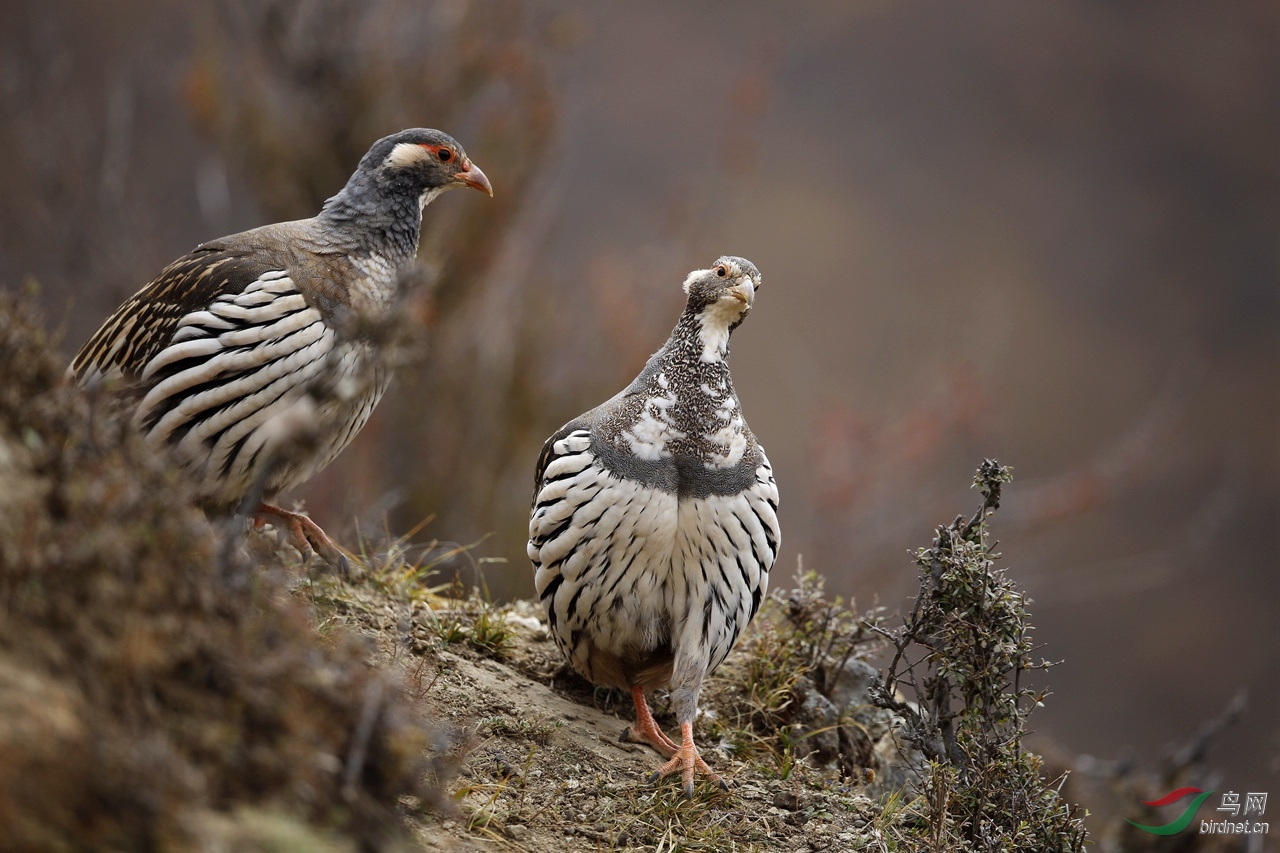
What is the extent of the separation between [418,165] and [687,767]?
3.13m

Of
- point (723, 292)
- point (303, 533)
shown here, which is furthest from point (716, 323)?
point (303, 533)

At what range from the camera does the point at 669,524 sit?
14.2 ft

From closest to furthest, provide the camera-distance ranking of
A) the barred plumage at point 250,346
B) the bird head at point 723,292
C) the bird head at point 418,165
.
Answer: the barred plumage at point 250,346, the bird head at point 723,292, the bird head at point 418,165

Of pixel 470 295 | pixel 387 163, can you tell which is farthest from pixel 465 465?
pixel 387 163

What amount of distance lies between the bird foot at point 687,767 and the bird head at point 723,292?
67.7 inches

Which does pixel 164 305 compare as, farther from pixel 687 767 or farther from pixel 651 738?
pixel 687 767

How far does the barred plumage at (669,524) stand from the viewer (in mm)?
4344

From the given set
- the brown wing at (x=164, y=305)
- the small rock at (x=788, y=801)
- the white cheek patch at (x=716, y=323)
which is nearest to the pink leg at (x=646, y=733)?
the small rock at (x=788, y=801)

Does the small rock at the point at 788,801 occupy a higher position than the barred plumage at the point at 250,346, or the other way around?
the barred plumage at the point at 250,346

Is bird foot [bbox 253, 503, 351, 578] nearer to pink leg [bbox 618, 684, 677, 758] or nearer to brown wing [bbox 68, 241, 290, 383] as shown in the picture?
brown wing [bbox 68, 241, 290, 383]

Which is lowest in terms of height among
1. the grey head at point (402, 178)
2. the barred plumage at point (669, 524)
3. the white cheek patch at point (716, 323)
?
the barred plumage at point (669, 524)

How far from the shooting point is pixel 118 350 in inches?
186

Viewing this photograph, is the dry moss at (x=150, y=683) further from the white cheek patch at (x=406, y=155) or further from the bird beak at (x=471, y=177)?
the bird beak at (x=471, y=177)

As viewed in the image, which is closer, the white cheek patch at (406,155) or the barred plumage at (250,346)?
the barred plumage at (250,346)
